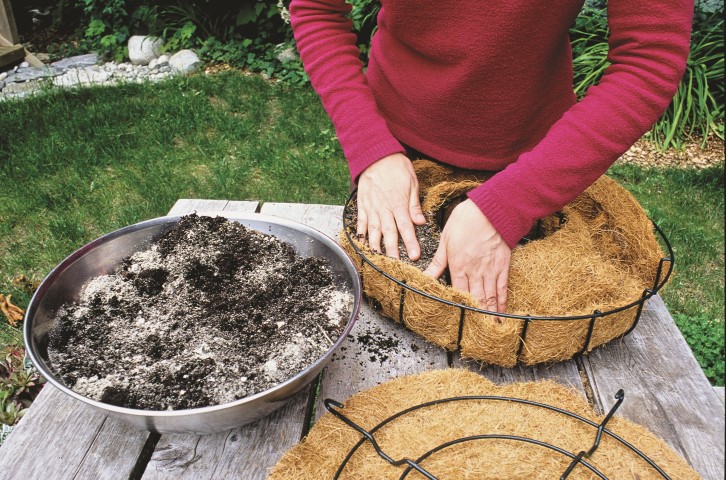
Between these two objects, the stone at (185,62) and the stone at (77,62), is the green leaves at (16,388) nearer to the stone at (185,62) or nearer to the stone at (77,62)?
the stone at (185,62)

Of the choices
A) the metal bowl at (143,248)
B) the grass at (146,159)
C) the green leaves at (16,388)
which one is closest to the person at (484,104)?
the metal bowl at (143,248)

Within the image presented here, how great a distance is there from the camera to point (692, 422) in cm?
104

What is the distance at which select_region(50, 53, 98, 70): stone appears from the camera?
500 centimetres

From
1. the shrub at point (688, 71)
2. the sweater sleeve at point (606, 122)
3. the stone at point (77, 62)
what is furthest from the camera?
the stone at point (77, 62)

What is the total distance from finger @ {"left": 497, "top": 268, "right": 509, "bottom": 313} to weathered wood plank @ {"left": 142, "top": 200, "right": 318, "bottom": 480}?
0.45 meters

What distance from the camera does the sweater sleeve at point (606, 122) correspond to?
1.10 metres

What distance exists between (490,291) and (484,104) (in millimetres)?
574

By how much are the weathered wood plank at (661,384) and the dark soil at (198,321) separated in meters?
0.57

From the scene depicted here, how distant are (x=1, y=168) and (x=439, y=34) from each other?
10.1ft

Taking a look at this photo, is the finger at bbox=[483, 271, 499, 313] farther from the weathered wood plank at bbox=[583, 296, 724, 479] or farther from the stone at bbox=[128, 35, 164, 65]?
the stone at bbox=[128, 35, 164, 65]

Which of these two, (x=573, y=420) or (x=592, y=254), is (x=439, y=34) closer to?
(x=592, y=254)

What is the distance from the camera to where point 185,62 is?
15.8 ft

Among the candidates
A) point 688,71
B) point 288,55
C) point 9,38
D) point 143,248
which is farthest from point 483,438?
point 9,38

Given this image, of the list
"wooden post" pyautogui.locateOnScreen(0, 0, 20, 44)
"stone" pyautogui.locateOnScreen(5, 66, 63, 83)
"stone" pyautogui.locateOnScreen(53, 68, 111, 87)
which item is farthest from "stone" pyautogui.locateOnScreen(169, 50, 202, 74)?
"wooden post" pyautogui.locateOnScreen(0, 0, 20, 44)
